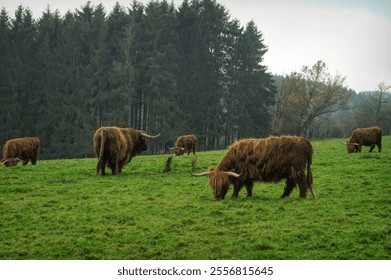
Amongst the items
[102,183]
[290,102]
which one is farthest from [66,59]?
[102,183]

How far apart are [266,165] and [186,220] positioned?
2.61 metres

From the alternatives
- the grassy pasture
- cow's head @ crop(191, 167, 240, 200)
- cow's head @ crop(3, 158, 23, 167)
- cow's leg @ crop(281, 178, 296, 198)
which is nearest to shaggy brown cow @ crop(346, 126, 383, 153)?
the grassy pasture

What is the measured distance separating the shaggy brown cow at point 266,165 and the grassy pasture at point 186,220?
369mm

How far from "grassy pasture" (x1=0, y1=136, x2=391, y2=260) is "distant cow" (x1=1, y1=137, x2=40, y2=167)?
3.73 m

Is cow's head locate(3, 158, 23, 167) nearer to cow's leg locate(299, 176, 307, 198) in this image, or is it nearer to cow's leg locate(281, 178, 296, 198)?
cow's leg locate(281, 178, 296, 198)

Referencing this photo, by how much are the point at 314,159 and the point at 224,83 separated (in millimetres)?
23485

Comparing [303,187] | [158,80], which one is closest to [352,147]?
[303,187]

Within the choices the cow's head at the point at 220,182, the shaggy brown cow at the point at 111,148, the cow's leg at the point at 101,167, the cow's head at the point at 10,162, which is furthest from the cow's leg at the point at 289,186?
the cow's head at the point at 10,162

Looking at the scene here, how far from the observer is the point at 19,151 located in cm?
1598

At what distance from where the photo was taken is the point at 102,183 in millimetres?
11453

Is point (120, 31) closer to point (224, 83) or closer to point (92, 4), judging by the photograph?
point (92, 4)

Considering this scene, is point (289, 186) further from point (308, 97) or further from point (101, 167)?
point (308, 97)
